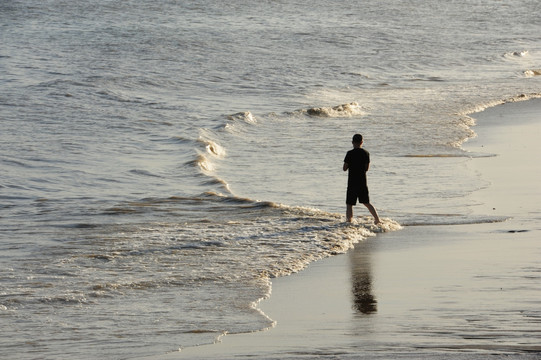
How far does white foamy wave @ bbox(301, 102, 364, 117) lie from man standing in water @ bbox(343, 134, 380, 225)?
989cm

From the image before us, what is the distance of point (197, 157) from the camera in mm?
14773

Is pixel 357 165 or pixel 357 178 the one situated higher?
pixel 357 165

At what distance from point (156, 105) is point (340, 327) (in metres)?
15.0

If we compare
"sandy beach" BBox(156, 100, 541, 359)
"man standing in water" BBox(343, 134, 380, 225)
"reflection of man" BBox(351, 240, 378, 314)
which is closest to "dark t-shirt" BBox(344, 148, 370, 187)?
"man standing in water" BBox(343, 134, 380, 225)

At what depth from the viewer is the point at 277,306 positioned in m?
7.24

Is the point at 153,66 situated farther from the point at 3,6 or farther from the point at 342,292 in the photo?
the point at 342,292

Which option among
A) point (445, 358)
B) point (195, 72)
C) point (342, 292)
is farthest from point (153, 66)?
point (445, 358)

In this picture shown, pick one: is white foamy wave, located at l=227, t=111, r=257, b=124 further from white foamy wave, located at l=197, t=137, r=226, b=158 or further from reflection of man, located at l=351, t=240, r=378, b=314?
reflection of man, located at l=351, t=240, r=378, b=314

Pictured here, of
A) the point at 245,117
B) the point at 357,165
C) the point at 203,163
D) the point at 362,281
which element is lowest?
the point at 203,163

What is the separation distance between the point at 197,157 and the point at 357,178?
5.10 m

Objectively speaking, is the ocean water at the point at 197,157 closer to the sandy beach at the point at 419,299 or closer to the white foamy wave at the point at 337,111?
the white foamy wave at the point at 337,111

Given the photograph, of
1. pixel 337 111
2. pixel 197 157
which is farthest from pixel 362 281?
pixel 337 111

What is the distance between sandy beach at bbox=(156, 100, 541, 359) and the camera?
5.94 metres

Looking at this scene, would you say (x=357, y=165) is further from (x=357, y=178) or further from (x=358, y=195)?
(x=358, y=195)
